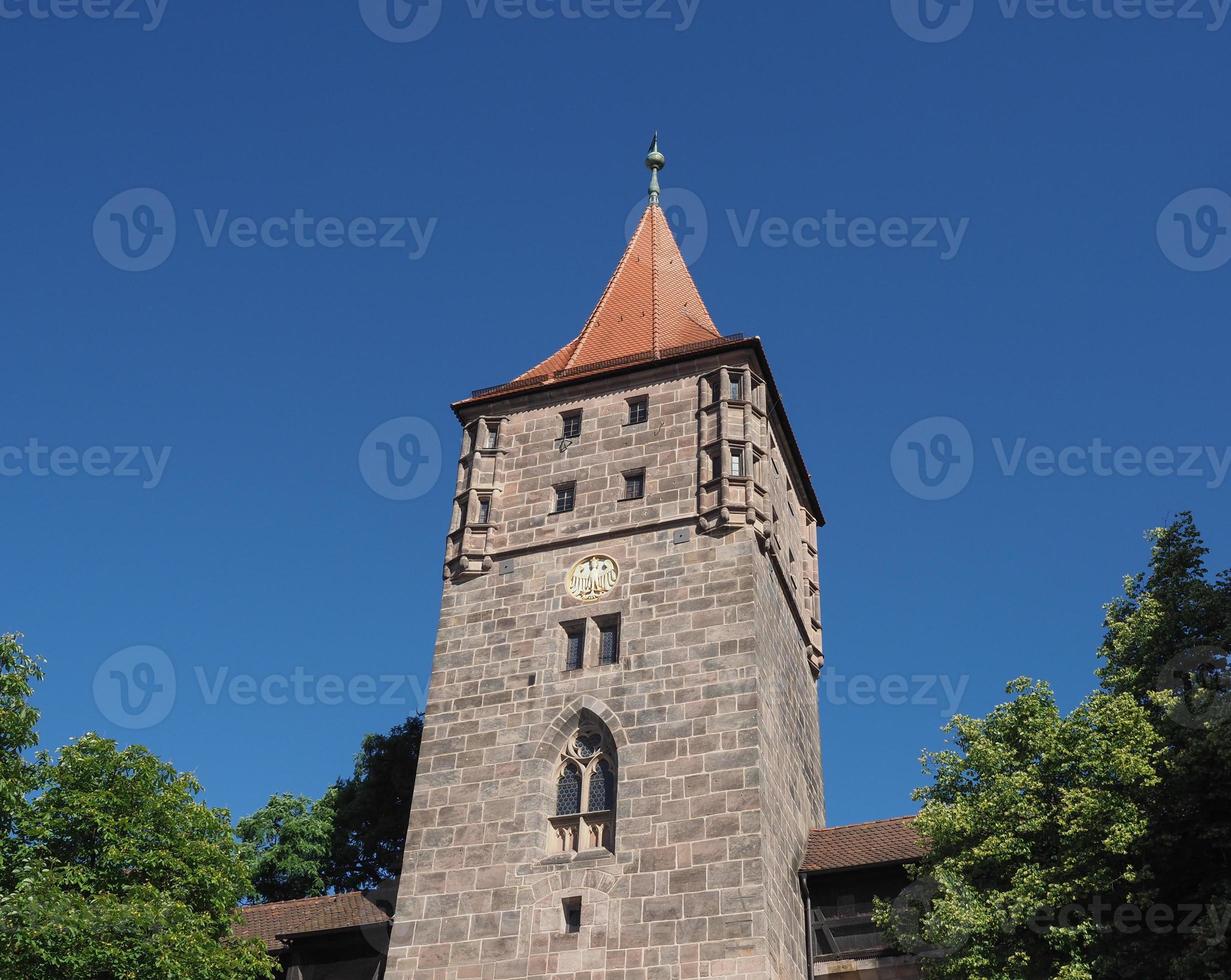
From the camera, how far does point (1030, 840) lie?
2433 cm

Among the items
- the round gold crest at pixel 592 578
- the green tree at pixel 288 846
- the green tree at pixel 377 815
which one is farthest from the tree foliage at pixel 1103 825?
the green tree at pixel 288 846

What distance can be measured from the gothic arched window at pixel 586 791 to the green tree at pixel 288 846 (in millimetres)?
16437

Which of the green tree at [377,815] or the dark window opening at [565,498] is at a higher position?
the dark window opening at [565,498]

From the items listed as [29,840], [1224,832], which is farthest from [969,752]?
[29,840]

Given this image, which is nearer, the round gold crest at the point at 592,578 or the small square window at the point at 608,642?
the small square window at the point at 608,642

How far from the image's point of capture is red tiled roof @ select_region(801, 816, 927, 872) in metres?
27.8

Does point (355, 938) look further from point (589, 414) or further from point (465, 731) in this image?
point (589, 414)

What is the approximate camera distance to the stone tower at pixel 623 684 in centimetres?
2608

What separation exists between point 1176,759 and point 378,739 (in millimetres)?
26224

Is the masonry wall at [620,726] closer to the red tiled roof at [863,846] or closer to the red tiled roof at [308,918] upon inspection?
the red tiled roof at [863,846]

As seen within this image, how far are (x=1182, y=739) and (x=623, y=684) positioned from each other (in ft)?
35.3

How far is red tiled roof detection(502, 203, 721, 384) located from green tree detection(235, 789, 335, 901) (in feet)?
52.5

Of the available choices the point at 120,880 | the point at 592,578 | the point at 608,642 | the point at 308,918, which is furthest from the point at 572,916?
the point at 120,880

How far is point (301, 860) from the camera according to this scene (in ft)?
138
